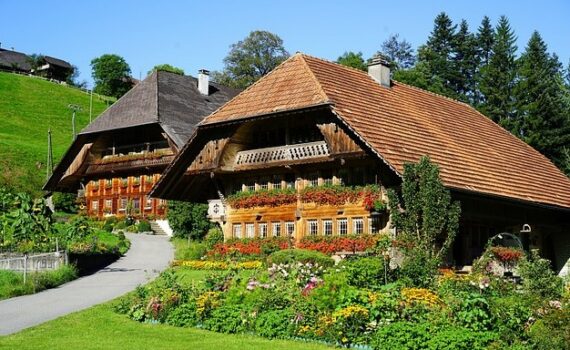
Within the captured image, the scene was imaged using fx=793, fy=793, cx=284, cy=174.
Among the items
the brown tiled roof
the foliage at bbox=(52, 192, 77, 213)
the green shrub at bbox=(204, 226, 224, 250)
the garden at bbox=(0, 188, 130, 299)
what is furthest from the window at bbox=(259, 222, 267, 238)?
the foliage at bbox=(52, 192, 77, 213)

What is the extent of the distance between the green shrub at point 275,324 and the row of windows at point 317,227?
43.0 feet

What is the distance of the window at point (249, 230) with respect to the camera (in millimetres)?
32469

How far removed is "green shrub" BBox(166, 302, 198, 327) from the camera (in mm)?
16781

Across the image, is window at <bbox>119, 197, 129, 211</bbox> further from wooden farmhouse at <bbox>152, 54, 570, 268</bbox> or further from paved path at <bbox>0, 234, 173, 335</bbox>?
paved path at <bbox>0, 234, 173, 335</bbox>

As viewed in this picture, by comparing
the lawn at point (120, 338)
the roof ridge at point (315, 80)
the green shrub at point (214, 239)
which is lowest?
the lawn at point (120, 338)

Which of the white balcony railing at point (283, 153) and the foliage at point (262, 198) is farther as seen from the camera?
the foliage at point (262, 198)

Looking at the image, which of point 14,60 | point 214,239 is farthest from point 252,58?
point 14,60

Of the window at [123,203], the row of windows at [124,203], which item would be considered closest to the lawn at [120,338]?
the row of windows at [124,203]

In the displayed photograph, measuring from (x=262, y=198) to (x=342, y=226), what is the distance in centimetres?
406

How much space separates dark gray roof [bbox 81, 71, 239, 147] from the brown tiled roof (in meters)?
14.9

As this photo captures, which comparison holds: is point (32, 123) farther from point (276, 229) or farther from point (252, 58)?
point (276, 229)

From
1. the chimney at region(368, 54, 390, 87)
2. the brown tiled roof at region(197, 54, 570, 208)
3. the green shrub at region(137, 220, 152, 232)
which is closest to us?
the brown tiled roof at region(197, 54, 570, 208)

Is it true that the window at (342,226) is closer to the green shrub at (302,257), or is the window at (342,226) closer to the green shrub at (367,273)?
the green shrub at (302,257)

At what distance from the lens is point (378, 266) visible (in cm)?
1734
